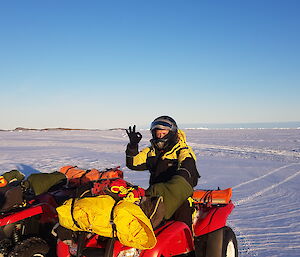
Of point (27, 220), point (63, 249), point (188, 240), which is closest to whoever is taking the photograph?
point (63, 249)

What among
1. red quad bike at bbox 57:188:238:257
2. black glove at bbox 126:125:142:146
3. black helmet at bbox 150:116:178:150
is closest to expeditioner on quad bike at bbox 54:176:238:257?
red quad bike at bbox 57:188:238:257

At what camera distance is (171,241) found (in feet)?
8.85

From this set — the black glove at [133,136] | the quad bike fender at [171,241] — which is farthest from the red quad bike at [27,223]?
the quad bike fender at [171,241]

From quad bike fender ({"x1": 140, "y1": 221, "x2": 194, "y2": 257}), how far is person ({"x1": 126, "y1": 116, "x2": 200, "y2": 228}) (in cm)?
21

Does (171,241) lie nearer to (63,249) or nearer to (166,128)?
(63,249)

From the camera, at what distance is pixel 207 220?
3477 millimetres

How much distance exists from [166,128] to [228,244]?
1.41 m

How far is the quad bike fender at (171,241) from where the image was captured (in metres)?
2.45

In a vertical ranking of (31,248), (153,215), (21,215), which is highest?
(153,215)

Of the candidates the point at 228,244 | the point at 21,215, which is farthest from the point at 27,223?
the point at 228,244

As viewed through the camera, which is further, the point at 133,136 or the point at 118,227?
the point at 133,136

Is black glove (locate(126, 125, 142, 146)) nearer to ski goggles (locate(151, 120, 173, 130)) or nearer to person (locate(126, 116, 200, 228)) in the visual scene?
person (locate(126, 116, 200, 228))

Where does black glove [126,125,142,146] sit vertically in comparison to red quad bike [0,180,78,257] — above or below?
above

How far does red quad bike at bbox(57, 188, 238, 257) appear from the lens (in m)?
2.40
